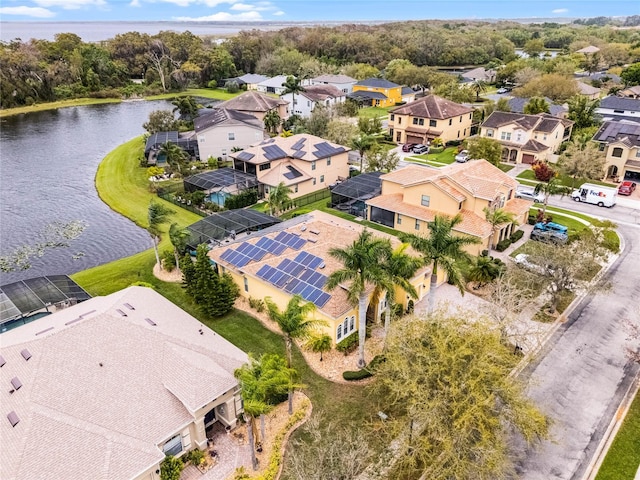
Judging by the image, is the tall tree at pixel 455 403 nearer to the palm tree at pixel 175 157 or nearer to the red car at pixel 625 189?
the red car at pixel 625 189

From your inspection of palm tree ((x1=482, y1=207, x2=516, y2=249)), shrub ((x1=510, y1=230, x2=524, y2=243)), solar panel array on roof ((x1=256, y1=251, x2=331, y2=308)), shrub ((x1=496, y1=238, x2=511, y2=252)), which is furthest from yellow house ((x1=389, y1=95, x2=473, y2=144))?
solar panel array on roof ((x1=256, y1=251, x2=331, y2=308))

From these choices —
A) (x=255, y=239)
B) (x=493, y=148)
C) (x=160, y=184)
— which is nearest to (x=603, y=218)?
(x=493, y=148)

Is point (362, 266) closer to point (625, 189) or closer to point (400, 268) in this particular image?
point (400, 268)

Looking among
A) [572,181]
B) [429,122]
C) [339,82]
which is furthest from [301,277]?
[339,82]

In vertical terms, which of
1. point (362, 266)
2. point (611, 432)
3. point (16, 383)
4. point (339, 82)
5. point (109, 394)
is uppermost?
point (339, 82)

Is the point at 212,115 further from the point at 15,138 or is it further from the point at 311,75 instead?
the point at 311,75

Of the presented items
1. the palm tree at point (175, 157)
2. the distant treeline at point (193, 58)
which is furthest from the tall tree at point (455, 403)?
the distant treeline at point (193, 58)

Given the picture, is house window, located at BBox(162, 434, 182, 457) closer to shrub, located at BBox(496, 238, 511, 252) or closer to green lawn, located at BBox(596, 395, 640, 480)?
green lawn, located at BBox(596, 395, 640, 480)
